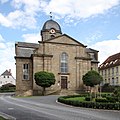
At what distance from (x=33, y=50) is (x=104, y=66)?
31.9 metres

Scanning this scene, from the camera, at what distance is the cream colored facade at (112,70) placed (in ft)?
254

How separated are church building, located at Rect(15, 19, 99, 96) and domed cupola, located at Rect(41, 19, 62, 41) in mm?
8056

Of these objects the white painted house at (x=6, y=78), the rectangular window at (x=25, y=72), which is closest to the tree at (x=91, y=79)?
the rectangular window at (x=25, y=72)

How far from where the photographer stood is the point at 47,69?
61.0m

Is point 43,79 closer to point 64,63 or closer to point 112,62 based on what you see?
point 64,63

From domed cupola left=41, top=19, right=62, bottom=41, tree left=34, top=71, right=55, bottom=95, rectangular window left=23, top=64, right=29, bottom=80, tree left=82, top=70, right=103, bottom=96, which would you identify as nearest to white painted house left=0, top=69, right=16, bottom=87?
domed cupola left=41, top=19, right=62, bottom=41

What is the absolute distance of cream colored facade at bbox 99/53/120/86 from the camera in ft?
254

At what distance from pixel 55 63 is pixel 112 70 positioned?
24.6 meters

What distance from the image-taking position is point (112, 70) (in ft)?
266

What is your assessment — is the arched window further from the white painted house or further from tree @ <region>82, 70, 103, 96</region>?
the white painted house

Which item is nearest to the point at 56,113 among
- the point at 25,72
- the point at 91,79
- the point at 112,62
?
the point at 91,79

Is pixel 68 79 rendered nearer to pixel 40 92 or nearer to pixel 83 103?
pixel 40 92

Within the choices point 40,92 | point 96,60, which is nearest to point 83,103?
point 40,92

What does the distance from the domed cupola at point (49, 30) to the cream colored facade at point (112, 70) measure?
18.7 meters
